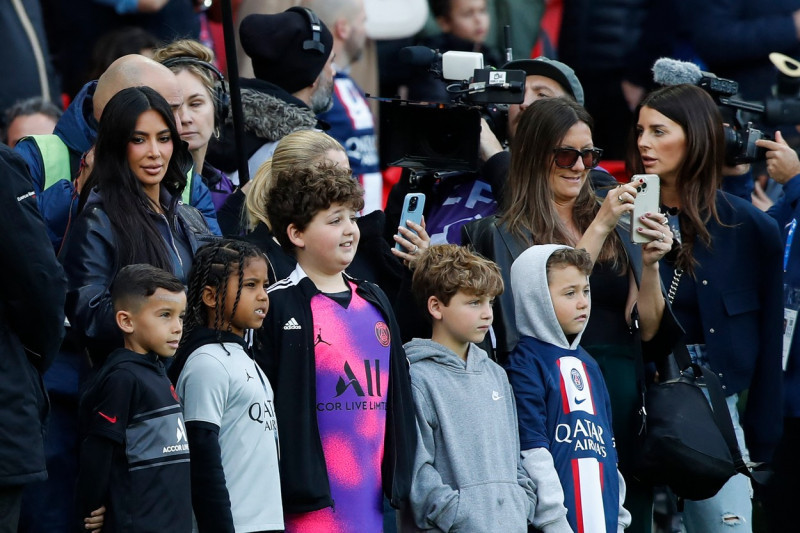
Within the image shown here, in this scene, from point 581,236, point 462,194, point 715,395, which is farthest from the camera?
point 462,194

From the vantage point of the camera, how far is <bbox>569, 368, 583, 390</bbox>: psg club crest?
16.1 feet

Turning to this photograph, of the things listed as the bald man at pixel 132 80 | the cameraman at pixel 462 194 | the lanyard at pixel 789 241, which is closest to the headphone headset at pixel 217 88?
the bald man at pixel 132 80

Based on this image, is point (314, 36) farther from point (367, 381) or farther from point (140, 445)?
point (140, 445)

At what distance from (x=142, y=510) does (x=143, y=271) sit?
0.69 m

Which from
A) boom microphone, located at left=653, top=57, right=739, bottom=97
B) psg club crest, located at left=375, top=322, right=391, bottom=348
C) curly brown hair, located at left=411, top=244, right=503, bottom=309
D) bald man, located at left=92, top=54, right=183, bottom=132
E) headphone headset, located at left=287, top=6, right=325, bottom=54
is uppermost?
headphone headset, located at left=287, top=6, right=325, bottom=54

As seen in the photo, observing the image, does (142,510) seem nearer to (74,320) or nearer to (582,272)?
(74,320)

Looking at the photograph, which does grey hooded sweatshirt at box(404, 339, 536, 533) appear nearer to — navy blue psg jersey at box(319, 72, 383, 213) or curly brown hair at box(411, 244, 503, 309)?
curly brown hair at box(411, 244, 503, 309)

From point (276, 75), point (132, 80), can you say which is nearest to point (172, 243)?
point (132, 80)

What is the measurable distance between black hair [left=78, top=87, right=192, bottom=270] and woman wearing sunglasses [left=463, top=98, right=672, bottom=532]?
4.07ft

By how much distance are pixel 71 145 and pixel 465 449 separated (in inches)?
65.3

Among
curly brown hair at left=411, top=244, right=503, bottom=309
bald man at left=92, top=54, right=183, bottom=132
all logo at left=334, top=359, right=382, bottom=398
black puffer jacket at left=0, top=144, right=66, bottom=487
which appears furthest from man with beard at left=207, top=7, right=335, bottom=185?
black puffer jacket at left=0, top=144, right=66, bottom=487

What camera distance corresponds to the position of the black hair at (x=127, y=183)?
14.5 feet

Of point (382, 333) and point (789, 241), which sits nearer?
point (382, 333)

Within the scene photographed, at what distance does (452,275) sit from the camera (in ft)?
15.7
